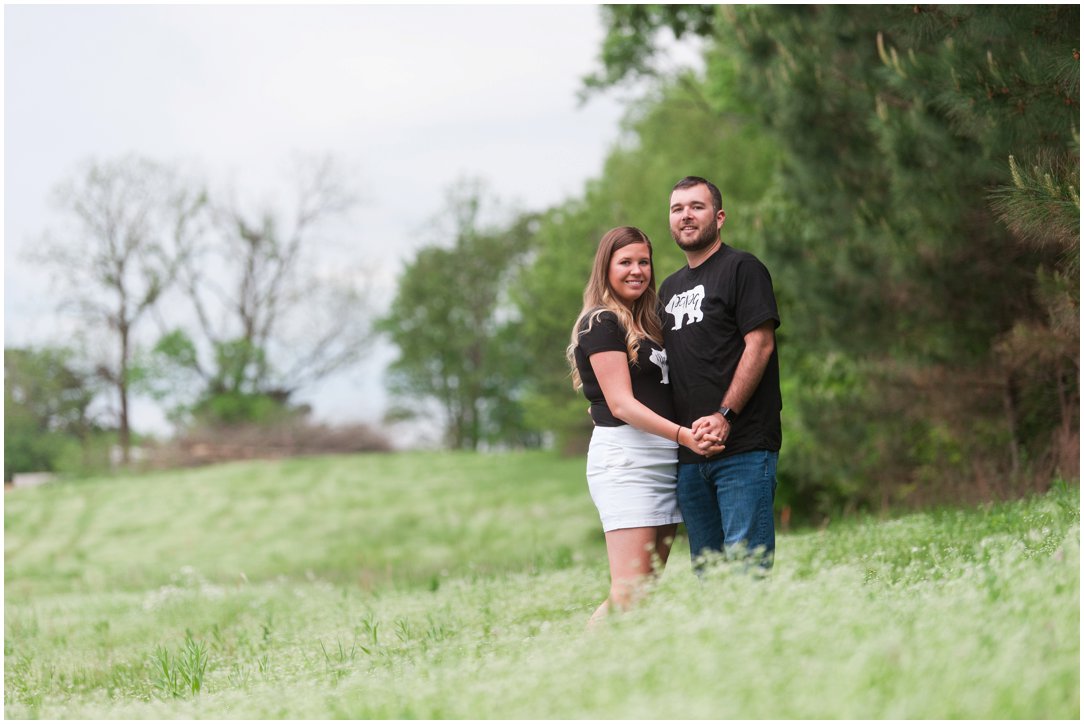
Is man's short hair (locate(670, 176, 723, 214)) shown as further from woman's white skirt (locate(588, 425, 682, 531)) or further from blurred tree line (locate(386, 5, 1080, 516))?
blurred tree line (locate(386, 5, 1080, 516))

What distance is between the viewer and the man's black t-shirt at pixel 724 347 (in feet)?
17.1

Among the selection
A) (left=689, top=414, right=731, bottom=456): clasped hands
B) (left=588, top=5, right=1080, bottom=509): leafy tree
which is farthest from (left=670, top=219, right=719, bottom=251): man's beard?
(left=588, top=5, right=1080, bottom=509): leafy tree

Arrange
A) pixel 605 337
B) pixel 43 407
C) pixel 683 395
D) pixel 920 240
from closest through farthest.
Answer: pixel 605 337 < pixel 683 395 < pixel 920 240 < pixel 43 407

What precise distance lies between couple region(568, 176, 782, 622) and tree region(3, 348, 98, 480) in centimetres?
3234

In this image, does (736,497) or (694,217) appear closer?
(736,497)

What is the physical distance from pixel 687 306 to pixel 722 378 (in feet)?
1.34

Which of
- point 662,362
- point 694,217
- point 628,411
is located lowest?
point 628,411

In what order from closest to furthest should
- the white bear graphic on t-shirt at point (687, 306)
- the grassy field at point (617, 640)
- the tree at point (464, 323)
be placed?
1. the grassy field at point (617, 640)
2. the white bear graphic on t-shirt at point (687, 306)
3. the tree at point (464, 323)

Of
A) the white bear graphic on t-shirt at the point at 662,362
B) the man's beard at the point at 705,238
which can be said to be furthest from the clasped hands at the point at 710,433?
the man's beard at the point at 705,238

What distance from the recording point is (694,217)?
5359 millimetres

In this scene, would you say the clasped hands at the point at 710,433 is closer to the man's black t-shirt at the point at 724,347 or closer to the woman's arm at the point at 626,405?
the woman's arm at the point at 626,405

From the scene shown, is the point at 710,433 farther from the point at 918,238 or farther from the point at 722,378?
the point at 918,238

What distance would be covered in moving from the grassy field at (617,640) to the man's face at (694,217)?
1.67m

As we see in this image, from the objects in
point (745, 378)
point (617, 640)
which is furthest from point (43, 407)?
point (617, 640)
